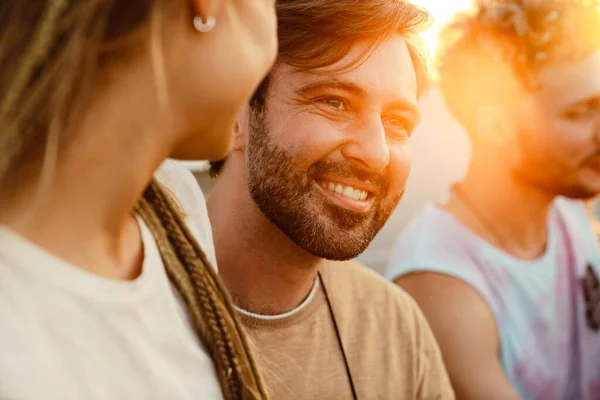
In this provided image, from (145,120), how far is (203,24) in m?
0.09

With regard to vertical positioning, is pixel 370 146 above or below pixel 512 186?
above

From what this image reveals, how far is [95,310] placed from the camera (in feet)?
1.75

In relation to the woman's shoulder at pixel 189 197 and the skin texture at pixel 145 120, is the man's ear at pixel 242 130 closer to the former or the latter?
the woman's shoulder at pixel 189 197

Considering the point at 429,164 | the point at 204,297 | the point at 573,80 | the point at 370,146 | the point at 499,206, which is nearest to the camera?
the point at 204,297

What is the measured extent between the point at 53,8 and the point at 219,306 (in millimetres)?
344

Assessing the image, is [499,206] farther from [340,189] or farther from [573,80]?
[340,189]

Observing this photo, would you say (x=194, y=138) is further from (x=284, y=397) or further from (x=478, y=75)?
(x=478, y=75)

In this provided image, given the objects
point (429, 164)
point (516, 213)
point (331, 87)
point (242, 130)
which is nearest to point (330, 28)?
point (331, 87)

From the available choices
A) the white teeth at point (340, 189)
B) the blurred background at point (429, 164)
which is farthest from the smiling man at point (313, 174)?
the blurred background at point (429, 164)

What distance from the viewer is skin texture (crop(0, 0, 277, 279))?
508 mm

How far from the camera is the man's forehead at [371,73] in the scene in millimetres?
895

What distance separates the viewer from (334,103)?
924 millimetres

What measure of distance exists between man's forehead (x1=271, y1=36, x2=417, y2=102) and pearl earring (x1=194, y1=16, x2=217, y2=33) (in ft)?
1.32

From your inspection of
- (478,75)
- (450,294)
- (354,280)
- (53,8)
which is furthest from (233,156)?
(478,75)
